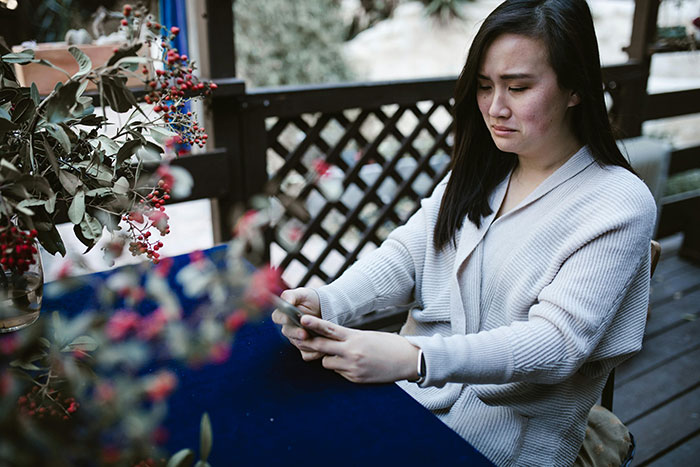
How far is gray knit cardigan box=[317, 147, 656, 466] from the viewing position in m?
0.92

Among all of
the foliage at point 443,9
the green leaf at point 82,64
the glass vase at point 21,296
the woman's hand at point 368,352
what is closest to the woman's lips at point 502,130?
the woman's hand at point 368,352

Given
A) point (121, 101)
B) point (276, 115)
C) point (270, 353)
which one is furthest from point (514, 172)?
point (276, 115)

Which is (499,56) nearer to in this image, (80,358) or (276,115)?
(80,358)

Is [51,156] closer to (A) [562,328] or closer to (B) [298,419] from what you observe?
(B) [298,419]

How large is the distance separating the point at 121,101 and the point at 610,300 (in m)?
0.78

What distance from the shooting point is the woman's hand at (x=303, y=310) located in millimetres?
947

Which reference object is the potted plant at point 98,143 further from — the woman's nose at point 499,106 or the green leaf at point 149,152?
Result: the woman's nose at point 499,106

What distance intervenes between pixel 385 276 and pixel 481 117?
0.36 metres

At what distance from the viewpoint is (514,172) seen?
1183mm

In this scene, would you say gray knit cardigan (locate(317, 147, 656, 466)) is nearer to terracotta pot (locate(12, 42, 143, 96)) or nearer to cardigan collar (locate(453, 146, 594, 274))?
cardigan collar (locate(453, 146, 594, 274))

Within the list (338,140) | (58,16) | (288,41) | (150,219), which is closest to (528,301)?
(150,219)

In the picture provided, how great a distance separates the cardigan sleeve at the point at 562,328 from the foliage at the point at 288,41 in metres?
6.73

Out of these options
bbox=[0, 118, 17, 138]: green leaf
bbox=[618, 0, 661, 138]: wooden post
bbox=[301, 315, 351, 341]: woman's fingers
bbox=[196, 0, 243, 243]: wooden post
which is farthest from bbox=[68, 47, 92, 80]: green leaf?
bbox=[618, 0, 661, 138]: wooden post

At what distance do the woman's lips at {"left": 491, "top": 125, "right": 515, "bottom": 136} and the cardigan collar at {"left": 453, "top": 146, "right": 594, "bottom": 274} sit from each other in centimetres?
11
